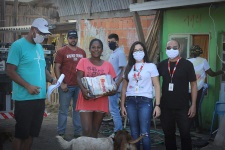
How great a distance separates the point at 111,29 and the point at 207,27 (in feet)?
11.8

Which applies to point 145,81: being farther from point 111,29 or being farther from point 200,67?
point 111,29

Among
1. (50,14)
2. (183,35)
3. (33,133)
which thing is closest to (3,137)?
(33,133)

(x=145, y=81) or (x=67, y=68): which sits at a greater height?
(x=67, y=68)

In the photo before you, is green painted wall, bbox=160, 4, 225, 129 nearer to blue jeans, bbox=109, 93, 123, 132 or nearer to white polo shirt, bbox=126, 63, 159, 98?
blue jeans, bbox=109, 93, 123, 132

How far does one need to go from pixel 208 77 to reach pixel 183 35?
122 cm

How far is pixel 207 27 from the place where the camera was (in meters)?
9.24

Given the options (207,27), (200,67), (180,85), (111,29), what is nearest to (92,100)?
(180,85)

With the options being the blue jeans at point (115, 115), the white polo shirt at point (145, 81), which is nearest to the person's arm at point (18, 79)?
the white polo shirt at point (145, 81)

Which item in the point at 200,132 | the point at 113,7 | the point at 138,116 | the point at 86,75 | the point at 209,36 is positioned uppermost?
the point at 113,7

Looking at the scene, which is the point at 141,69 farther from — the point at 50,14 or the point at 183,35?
the point at 50,14

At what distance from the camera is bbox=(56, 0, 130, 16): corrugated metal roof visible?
11862 mm

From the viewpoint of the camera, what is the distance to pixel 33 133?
19.3 feet

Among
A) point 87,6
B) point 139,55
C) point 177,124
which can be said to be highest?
point 87,6

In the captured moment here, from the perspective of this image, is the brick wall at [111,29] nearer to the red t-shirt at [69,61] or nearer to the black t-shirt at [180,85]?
the red t-shirt at [69,61]
